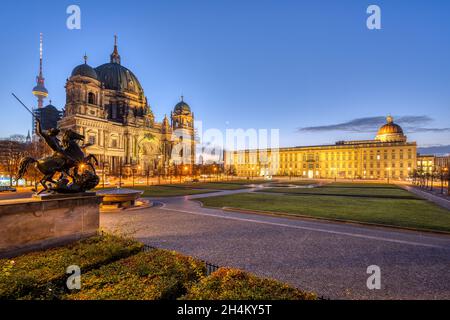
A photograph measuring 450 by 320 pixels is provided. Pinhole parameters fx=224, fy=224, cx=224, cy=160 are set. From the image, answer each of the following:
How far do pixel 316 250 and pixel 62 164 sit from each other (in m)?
12.3

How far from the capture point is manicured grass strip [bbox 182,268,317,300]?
17.1 feet

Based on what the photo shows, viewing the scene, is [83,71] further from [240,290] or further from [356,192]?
[240,290]

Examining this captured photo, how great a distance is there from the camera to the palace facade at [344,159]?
114000mm

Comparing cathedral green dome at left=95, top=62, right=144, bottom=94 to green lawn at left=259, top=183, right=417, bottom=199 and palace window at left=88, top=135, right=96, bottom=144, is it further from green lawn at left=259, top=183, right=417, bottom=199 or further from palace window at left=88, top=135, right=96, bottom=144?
green lawn at left=259, top=183, right=417, bottom=199

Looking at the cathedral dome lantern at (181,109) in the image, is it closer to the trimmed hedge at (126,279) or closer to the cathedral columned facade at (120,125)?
the cathedral columned facade at (120,125)

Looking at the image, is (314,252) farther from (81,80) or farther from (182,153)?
(182,153)

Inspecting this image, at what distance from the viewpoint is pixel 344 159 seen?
406 ft

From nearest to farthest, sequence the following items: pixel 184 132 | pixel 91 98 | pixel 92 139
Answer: pixel 92 139, pixel 91 98, pixel 184 132

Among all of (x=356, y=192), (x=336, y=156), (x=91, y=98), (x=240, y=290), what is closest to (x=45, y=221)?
(x=240, y=290)

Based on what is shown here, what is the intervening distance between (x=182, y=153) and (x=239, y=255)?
122 metres

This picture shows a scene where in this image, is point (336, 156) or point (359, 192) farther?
point (336, 156)

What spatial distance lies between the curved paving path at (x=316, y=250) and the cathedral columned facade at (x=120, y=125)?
6473cm
